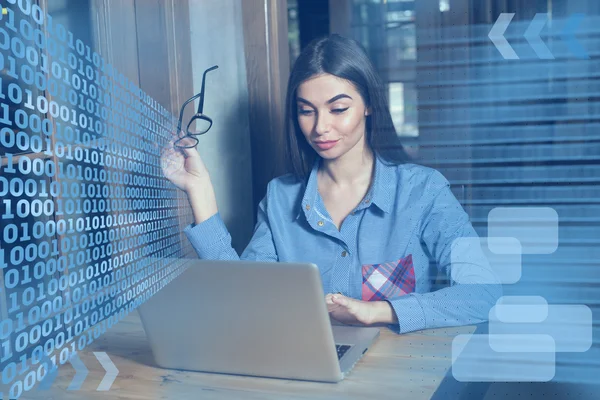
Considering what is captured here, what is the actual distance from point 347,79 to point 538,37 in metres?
0.42

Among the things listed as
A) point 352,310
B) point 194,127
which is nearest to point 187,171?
point 194,127

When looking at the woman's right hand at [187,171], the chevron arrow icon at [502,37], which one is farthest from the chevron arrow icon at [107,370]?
the chevron arrow icon at [502,37]

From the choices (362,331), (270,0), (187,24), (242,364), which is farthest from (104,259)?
(270,0)

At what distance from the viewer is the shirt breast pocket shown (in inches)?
41.2

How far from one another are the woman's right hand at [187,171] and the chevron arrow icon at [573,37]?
0.51m

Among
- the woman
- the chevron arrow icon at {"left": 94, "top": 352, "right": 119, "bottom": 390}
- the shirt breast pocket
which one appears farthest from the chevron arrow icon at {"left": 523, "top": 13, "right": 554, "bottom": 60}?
the chevron arrow icon at {"left": 94, "top": 352, "right": 119, "bottom": 390}

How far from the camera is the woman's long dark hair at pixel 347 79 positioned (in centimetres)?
106

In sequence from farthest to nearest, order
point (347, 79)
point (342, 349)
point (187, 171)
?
point (347, 79) → point (187, 171) → point (342, 349)

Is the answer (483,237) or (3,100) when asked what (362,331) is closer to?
(483,237)

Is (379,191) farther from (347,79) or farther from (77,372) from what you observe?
(77,372)

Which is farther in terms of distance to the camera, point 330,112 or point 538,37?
point 330,112

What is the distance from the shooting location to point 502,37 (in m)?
0.77

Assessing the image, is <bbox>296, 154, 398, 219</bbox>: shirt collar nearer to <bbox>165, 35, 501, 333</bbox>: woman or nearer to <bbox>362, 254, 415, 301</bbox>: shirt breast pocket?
<bbox>165, 35, 501, 333</bbox>: woman

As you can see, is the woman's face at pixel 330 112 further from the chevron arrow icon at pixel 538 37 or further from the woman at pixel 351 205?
the chevron arrow icon at pixel 538 37
